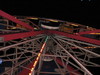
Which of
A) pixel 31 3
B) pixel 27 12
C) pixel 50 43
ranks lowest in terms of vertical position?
pixel 50 43

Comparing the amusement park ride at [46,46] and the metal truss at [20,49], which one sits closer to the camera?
the amusement park ride at [46,46]

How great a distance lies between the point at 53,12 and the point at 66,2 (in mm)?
3214

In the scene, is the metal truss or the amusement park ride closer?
the amusement park ride

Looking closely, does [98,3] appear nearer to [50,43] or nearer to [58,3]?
[58,3]

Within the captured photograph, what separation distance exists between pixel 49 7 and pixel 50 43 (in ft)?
41.8

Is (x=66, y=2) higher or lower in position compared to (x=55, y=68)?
higher

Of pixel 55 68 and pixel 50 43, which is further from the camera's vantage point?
pixel 55 68

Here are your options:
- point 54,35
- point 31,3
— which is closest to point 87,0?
point 31,3

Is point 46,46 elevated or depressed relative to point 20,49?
elevated

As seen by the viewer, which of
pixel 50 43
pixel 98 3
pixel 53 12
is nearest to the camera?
pixel 50 43

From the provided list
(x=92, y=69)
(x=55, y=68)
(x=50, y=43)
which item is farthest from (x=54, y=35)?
(x=92, y=69)

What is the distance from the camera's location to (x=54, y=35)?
53.9 feet

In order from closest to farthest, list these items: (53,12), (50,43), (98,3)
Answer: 1. (50,43)
2. (98,3)
3. (53,12)

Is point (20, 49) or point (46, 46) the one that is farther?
point (46, 46)
